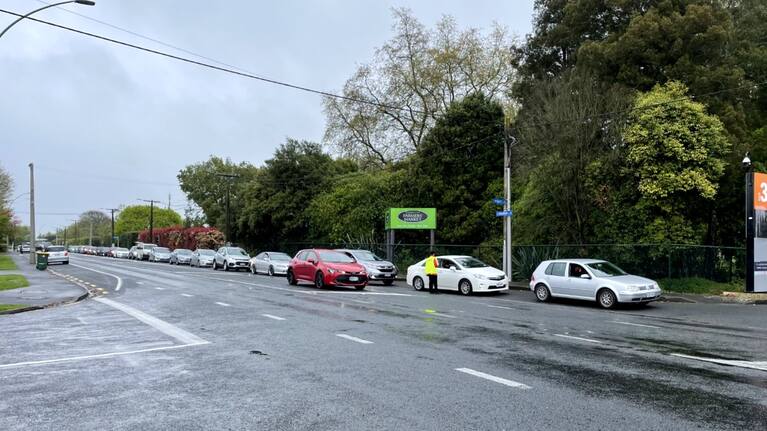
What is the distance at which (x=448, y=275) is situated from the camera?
21.4 meters

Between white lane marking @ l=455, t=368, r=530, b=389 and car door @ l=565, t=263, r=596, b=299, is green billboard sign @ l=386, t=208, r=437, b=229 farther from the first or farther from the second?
white lane marking @ l=455, t=368, r=530, b=389

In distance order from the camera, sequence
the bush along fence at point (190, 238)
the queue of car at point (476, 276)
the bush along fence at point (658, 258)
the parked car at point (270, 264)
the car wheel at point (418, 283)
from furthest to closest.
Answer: the bush along fence at point (190, 238) < the parked car at point (270, 264) < the car wheel at point (418, 283) < the bush along fence at point (658, 258) < the queue of car at point (476, 276)

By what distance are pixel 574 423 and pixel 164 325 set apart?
9.00m

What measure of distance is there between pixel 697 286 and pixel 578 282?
6164 millimetres

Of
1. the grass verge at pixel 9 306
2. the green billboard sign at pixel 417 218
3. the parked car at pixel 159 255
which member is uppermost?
the green billboard sign at pixel 417 218

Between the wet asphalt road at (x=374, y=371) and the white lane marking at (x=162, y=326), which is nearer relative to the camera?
the wet asphalt road at (x=374, y=371)

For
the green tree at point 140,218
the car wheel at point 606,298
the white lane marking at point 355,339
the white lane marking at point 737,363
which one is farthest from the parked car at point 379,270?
the green tree at point 140,218

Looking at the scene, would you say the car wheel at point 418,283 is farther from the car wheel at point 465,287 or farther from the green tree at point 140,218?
the green tree at point 140,218

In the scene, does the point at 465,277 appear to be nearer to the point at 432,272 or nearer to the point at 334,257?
the point at 432,272

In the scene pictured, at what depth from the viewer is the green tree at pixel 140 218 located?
124 meters

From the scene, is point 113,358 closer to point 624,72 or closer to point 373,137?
point 624,72

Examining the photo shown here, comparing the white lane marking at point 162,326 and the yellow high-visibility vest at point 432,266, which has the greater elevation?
the yellow high-visibility vest at point 432,266

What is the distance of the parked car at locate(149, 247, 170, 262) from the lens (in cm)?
5365

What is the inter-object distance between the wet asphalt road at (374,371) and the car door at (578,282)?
120 inches
